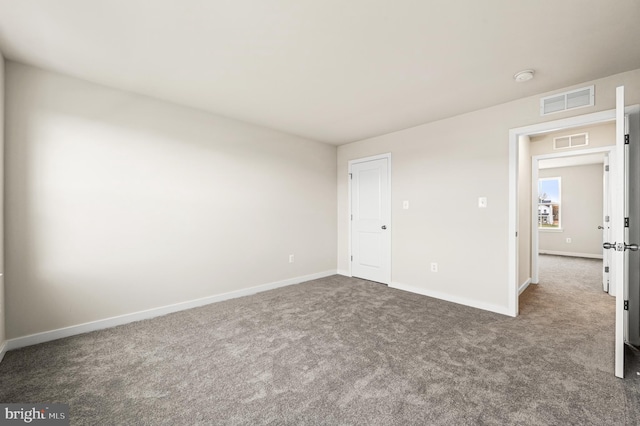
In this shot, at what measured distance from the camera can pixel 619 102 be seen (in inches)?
77.5

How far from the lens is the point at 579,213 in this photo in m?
7.12

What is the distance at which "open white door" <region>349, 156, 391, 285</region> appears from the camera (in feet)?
14.8

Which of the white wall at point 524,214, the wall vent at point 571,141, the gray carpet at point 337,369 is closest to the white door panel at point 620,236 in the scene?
the gray carpet at point 337,369

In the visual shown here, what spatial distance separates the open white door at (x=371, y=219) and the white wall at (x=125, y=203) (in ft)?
4.37

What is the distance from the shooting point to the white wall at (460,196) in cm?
323

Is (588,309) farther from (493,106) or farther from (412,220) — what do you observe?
(493,106)

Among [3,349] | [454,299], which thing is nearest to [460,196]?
[454,299]

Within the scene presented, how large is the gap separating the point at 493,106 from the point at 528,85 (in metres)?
0.56

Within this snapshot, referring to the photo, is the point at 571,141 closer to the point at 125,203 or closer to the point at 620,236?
the point at 620,236

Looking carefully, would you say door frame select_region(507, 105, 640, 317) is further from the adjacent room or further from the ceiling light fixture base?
the ceiling light fixture base

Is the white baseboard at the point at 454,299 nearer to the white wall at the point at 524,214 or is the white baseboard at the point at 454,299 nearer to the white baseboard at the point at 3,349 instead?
the white wall at the point at 524,214

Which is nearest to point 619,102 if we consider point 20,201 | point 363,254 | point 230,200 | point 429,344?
point 429,344

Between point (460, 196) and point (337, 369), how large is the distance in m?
2.72

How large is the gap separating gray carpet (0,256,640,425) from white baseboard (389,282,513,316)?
15 centimetres
